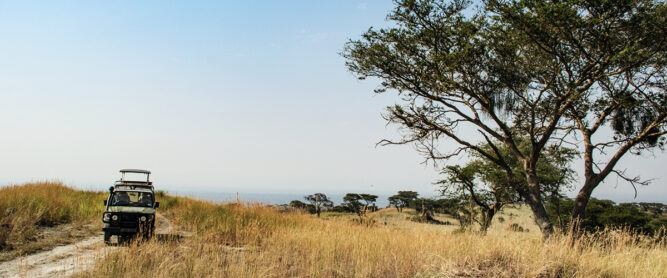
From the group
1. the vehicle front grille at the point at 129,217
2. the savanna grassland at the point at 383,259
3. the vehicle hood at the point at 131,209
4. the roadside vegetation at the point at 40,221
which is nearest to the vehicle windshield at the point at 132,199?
the vehicle hood at the point at 131,209

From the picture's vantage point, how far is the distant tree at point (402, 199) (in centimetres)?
3741

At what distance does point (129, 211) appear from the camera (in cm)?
1147

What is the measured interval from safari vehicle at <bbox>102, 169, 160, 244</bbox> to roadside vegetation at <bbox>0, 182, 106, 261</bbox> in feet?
4.68

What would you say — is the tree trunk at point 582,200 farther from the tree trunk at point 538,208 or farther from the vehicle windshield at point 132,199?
the vehicle windshield at point 132,199

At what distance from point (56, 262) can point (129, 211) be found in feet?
7.85

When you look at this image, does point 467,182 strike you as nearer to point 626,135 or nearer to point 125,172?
point 626,135

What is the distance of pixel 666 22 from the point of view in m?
12.8

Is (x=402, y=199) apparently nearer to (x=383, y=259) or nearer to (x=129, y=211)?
(x=129, y=211)

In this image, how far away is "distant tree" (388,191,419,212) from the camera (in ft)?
123

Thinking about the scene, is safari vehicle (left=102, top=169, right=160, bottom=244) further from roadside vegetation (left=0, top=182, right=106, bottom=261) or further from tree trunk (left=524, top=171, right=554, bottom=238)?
tree trunk (left=524, top=171, right=554, bottom=238)

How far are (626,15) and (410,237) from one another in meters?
10.2

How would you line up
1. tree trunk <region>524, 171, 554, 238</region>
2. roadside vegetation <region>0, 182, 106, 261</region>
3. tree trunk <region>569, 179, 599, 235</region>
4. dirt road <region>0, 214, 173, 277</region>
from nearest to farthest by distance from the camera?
1. dirt road <region>0, 214, 173, 277</region>
2. roadside vegetation <region>0, 182, 106, 261</region>
3. tree trunk <region>524, 171, 554, 238</region>
4. tree trunk <region>569, 179, 599, 235</region>

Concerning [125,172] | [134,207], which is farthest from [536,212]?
[125,172]

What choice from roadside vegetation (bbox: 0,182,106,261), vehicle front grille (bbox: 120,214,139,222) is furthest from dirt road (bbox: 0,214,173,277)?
vehicle front grille (bbox: 120,214,139,222)
